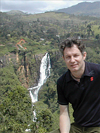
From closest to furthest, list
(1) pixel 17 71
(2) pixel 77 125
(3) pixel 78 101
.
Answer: (3) pixel 78 101, (2) pixel 77 125, (1) pixel 17 71

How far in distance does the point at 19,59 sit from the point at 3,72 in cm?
514

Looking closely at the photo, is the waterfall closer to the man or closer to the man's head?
the man

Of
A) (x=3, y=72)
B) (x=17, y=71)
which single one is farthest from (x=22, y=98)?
(x=17, y=71)

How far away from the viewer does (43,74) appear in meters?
26.9

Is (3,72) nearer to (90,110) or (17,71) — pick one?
(17,71)

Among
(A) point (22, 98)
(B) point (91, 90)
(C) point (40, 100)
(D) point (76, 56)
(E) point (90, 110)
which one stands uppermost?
(D) point (76, 56)

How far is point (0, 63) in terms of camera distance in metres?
23.3

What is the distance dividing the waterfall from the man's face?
21693mm

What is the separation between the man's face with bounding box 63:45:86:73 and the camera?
5.13ft

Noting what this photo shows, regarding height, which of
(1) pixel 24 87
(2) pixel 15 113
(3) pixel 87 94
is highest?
(3) pixel 87 94

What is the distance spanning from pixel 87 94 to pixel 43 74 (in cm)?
2537

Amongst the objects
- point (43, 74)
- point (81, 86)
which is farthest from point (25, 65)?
point (81, 86)

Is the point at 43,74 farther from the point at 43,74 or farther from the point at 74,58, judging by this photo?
the point at 74,58

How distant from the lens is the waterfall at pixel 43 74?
23.3 metres
